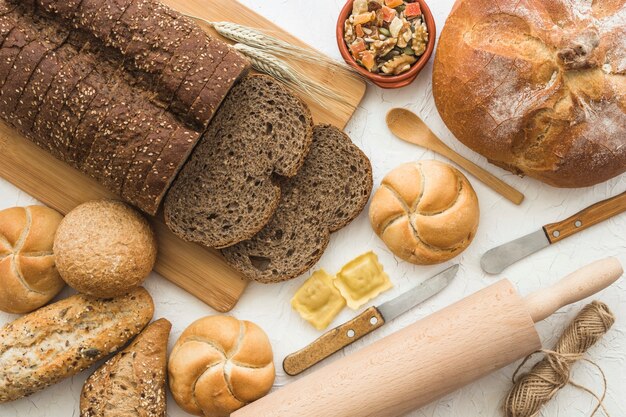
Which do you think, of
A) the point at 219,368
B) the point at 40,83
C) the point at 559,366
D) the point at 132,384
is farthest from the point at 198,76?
the point at 559,366

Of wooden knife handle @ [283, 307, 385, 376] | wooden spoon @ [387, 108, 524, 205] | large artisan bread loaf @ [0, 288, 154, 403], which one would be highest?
wooden spoon @ [387, 108, 524, 205]

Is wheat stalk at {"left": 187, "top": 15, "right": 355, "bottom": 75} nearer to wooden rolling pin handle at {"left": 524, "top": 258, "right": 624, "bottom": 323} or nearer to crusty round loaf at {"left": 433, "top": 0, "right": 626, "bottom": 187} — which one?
crusty round loaf at {"left": 433, "top": 0, "right": 626, "bottom": 187}

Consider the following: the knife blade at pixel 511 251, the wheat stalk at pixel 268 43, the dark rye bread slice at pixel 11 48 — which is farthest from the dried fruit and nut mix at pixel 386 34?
the dark rye bread slice at pixel 11 48

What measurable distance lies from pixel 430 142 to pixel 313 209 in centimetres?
65

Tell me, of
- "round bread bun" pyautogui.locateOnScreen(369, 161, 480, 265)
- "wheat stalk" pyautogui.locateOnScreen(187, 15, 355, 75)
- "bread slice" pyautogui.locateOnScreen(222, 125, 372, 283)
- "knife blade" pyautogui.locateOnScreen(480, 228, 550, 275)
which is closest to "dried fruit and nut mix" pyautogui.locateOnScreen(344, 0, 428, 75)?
"wheat stalk" pyautogui.locateOnScreen(187, 15, 355, 75)

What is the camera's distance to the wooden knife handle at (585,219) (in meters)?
3.04

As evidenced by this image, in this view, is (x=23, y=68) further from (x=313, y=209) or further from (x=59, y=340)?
(x=313, y=209)

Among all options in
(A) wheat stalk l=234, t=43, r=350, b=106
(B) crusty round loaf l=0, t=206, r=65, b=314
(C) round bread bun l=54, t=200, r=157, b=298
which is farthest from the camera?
(A) wheat stalk l=234, t=43, r=350, b=106

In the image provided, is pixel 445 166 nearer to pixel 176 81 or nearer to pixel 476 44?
pixel 476 44

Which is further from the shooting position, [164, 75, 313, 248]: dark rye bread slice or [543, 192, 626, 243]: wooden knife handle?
[543, 192, 626, 243]: wooden knife handle

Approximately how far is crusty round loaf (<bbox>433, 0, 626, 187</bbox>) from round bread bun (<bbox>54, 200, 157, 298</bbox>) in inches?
59.7

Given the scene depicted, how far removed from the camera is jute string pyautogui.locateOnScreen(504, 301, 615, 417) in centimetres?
292

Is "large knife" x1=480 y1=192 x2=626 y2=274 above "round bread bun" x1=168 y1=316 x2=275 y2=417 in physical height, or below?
above

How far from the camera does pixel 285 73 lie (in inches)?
120
